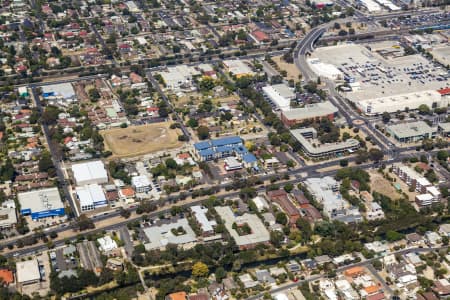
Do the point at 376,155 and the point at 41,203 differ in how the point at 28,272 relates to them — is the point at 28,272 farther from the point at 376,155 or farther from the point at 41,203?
the point at 376,155

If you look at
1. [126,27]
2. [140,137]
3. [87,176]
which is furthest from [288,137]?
[126,27]

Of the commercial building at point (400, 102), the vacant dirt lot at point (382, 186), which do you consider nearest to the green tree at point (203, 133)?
the vacant dirt lot at point (382, 186)

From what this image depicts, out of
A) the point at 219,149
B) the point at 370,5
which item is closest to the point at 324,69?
the point at 219,149

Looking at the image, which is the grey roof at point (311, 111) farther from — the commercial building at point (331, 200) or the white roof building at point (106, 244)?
the white roof building at point (106, 244)

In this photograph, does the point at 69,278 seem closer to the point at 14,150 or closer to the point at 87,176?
the point at 87,176

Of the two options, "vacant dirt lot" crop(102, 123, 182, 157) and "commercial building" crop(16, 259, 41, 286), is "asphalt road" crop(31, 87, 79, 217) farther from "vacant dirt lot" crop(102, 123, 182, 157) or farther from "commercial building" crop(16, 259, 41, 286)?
"commercial building" crop(16, 259, 41, 286)

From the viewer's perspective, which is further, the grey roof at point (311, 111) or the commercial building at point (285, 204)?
the grey roof at point (311, 111)
